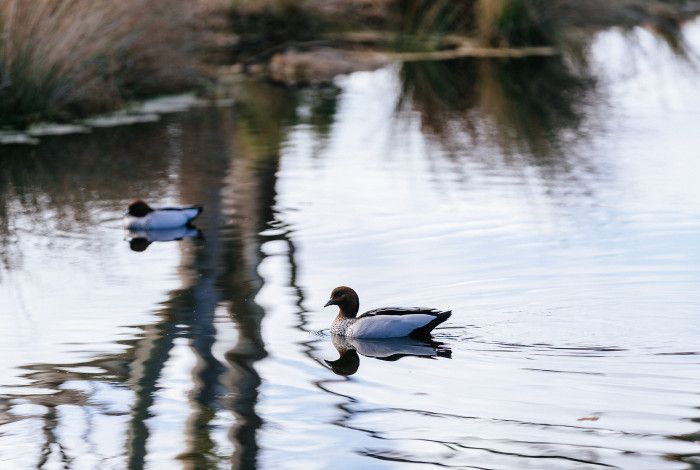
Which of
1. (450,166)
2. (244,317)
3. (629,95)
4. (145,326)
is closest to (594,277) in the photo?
(244,317)

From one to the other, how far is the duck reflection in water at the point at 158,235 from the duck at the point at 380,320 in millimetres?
3416

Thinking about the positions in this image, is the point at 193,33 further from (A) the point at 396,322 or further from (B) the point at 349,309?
(A) the point at 396,322

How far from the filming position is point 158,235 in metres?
11.8

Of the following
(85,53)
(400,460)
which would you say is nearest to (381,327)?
(400,460)

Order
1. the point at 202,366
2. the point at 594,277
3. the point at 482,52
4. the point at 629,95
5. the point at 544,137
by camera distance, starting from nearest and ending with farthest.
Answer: the point at 202,366, the point at 594,277, the point at 544,137, the point at 629,95, the point at 482,52

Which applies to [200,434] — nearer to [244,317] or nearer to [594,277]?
[244,317]

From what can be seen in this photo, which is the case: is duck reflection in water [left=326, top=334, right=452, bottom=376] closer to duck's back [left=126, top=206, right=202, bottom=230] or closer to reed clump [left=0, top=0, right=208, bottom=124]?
duck's back [left=126, top=206, right=202, bottom=230]

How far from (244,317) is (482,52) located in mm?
18865

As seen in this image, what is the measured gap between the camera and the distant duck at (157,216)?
11797 millimetres

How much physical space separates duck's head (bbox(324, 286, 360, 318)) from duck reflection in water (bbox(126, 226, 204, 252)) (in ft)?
11.1

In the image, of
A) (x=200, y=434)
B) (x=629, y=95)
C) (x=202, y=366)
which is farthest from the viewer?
(x=629, y=95)

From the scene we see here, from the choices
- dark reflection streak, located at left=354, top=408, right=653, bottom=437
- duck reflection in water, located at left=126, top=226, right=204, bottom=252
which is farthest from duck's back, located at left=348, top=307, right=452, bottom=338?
duck reflection in water, located at left=126, top=226, right=204, bottom=252

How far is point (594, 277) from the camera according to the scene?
934 centimetres

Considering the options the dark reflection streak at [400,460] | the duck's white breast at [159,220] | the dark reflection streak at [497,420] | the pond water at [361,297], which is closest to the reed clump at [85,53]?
the pond water at [361,297]
